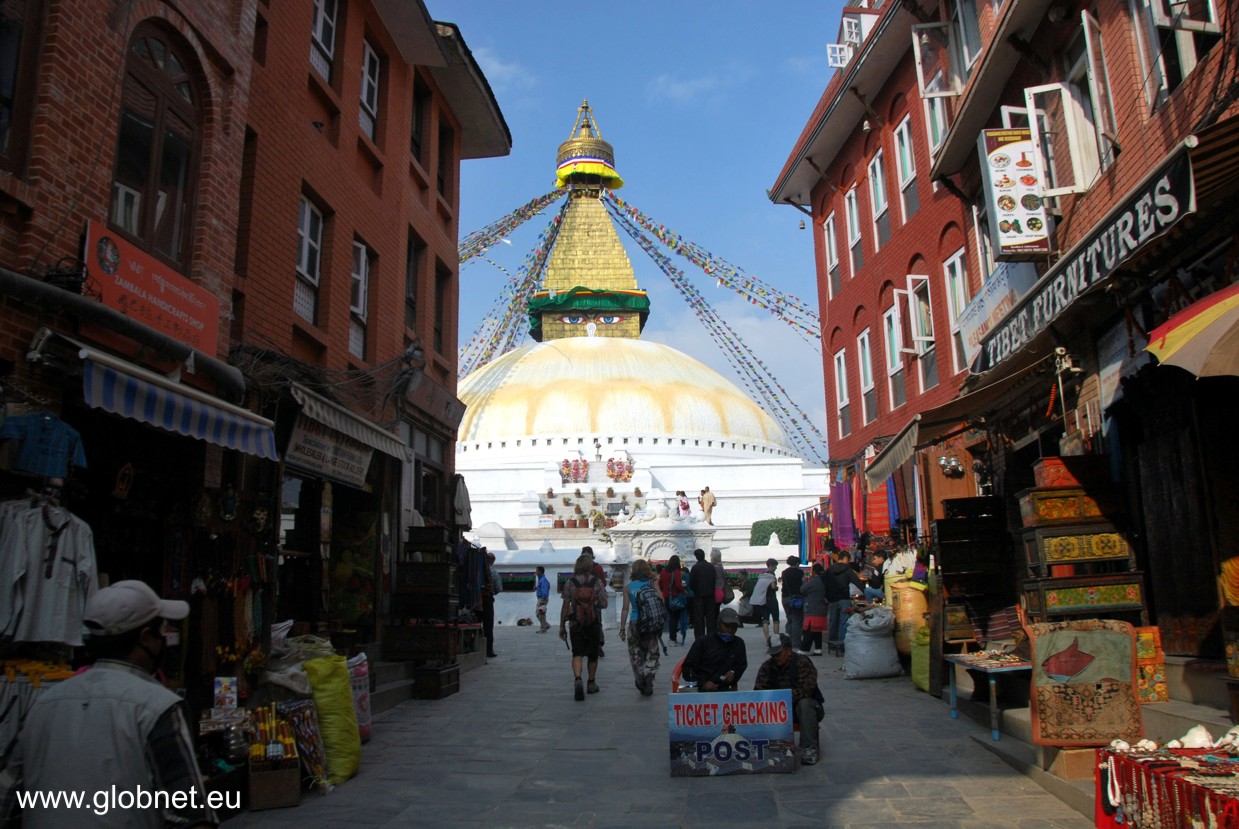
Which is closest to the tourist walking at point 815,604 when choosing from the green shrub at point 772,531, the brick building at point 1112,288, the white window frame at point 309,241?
the brick building at point 1112,288

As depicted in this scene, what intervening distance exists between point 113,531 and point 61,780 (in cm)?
539

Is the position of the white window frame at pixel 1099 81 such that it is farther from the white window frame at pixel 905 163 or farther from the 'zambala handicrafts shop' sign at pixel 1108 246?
the white window frame at pixel 905 163

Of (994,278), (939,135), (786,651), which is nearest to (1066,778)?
(786,651)

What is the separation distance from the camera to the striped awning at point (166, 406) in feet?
19.5

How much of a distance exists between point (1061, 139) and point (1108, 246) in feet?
12.7

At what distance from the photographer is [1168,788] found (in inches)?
174

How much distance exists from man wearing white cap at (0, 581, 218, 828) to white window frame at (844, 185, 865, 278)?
18.5 metres

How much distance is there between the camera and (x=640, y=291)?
6269cm

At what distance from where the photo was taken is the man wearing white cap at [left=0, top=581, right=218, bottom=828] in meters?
2.86

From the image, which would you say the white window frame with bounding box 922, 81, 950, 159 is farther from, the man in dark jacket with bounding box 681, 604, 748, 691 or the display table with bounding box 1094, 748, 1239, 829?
the display table with bounding box 1094, 748, 1239, 829

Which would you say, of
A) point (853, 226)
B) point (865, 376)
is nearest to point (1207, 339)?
point (865, 376)

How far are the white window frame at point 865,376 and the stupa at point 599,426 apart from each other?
13.8m

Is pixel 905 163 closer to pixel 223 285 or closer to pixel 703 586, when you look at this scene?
pixel 703 586

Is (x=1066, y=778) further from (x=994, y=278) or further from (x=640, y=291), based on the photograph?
(x=640, y=291)
